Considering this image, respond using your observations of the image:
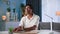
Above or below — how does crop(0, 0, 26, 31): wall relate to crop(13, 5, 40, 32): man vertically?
above

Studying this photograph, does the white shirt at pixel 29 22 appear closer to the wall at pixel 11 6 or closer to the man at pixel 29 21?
the man at pixel 29 21

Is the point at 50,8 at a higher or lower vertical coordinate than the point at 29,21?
higher

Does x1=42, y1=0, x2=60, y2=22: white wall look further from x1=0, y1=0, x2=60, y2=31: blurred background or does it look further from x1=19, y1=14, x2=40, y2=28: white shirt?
x1=19, y1=14, x2=40, y2=28: white shirt

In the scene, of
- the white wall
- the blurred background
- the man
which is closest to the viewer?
the man

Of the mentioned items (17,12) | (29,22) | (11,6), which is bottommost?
(29,22)

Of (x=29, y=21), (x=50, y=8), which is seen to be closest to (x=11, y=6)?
(x=29, y=21)

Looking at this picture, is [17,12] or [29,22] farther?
[17,12]

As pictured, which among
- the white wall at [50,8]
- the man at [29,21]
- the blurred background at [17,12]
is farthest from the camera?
the white wall at [50,8]

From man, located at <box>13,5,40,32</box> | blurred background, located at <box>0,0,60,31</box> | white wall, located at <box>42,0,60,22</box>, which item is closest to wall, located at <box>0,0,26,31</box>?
blurred background, located at <box>0,0,60,31</box>

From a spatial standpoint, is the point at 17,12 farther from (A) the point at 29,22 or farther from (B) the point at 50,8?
(B) the point at 50,8

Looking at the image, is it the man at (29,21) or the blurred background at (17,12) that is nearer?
the man at (29,21)

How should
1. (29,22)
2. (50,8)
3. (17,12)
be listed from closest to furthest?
(29,22)
(17,12)
(50,8)

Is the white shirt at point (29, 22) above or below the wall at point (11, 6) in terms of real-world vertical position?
below

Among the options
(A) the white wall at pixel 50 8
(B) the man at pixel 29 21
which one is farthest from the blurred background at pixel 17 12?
(B) the man at pixel 29 21
